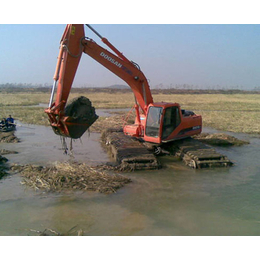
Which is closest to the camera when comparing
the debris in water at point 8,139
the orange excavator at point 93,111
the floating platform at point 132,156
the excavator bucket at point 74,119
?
the excavator bucket at point 74,119

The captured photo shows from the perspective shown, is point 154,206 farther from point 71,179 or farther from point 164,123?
point 164,123

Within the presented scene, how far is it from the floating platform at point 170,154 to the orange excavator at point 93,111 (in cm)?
54

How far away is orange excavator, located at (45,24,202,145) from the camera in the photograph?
909cm

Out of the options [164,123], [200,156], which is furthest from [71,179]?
[200,156]

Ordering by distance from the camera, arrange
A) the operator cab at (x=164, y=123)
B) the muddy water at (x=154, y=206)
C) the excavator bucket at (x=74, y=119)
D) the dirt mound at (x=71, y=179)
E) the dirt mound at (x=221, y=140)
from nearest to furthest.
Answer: the muddy water at (x=154, y=206)
the dirt mound at (x=71, y=179)
the excavator bucket at (x=74, y=119)
the operator cab at (x=164, y=123)
the dirt mound at (x=221, y=140)

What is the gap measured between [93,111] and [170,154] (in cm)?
435

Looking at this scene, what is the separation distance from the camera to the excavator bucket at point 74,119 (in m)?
8.89

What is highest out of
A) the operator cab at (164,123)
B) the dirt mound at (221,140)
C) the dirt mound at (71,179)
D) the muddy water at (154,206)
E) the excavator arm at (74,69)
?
the excavator arm at (74,69)

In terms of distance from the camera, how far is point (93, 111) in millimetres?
9562

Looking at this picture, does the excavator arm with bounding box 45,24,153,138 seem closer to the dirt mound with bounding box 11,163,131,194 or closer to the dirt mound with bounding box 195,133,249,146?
the dirt mound with bounding box 11,163,131,194

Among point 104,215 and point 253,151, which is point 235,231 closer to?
point 104,215

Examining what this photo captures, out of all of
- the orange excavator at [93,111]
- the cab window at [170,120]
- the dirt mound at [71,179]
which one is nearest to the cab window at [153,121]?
the orange excavator at [93,111]

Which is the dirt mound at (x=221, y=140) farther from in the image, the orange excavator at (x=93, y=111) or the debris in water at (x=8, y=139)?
the debris in water at (x=8, y=139)

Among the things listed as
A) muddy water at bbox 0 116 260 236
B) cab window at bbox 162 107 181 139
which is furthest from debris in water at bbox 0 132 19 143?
cab window at bbox 162 107 181 139
